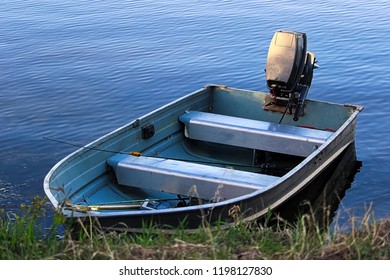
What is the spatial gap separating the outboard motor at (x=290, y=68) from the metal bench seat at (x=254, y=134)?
0.71 meters

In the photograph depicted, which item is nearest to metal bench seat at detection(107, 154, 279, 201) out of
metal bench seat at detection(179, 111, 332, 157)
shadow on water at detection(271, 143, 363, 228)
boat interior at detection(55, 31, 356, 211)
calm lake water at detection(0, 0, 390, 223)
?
boat interior at detection(55, 31, 356, 211)

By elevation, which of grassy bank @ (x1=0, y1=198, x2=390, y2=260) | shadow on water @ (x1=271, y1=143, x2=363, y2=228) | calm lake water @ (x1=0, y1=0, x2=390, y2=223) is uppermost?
grassy bank @ (x1=0, y1=198, x2=390, y2=260)

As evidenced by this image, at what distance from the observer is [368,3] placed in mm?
29562

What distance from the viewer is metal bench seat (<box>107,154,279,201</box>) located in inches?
388

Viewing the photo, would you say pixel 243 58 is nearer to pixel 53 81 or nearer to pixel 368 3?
pixel 53 81

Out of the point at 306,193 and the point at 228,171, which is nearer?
the point at 228,171

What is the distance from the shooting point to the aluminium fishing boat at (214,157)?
29.9ft

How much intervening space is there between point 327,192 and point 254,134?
1815 millimetres

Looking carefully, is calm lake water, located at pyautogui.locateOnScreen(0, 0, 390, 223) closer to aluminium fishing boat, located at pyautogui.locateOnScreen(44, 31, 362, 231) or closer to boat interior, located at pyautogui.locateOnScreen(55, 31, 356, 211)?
aluminium fishing boat, located at pyautogui.locateOnScreen(44, 31, 362, 231)

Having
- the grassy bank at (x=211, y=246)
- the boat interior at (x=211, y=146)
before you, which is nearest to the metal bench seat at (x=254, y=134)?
the boat interior at (x=211, y=146)

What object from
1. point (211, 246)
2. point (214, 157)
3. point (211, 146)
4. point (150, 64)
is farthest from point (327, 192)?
point (150, 64)

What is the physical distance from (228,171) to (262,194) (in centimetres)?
115

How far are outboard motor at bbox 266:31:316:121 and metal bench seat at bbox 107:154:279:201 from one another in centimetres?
281
